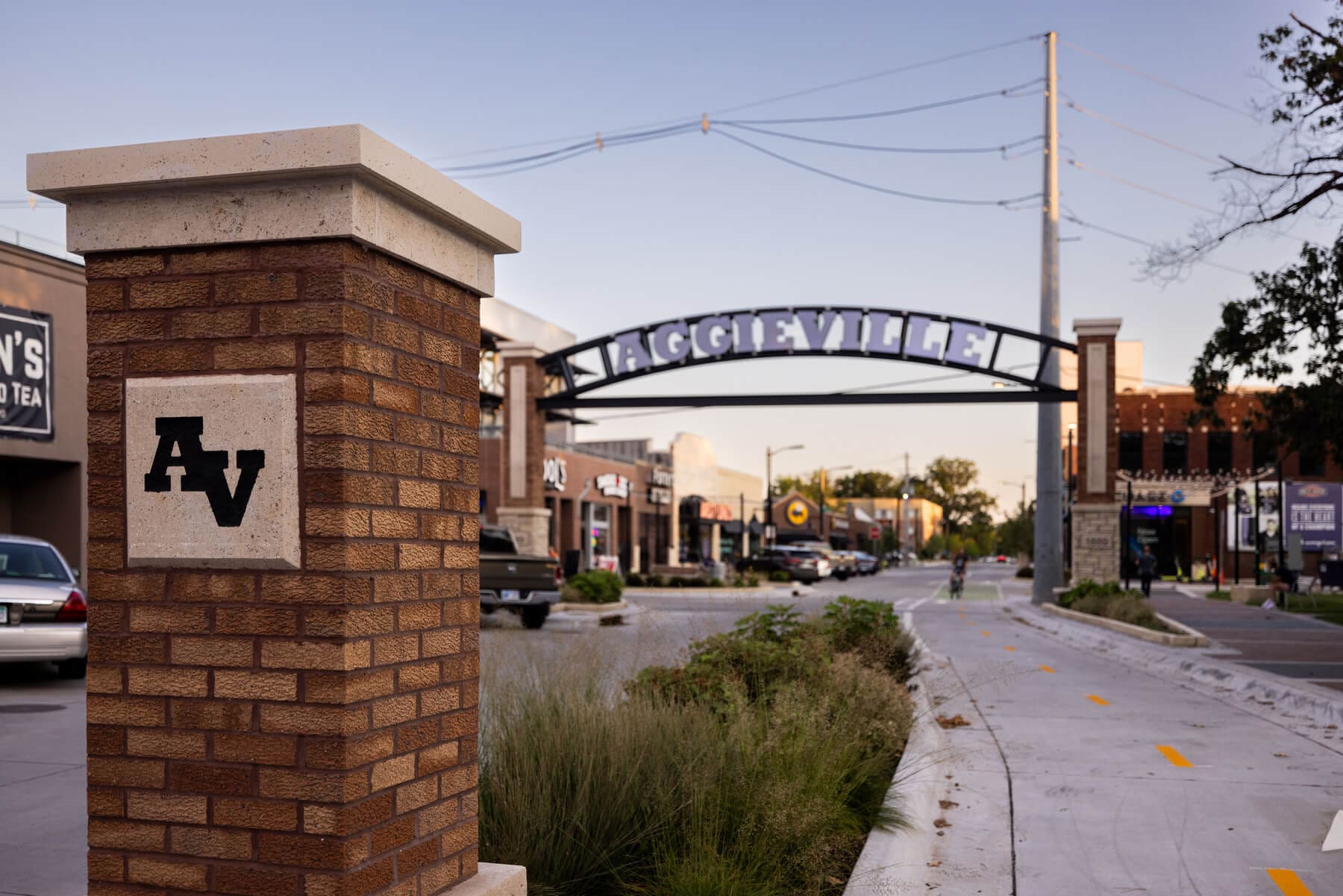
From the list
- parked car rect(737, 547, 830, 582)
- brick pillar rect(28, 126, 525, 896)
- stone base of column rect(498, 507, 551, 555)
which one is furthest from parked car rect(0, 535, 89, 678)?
parked car rect(737, 547, 830, 582)

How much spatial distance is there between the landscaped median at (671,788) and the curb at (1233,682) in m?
5.48

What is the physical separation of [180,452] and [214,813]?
999mm

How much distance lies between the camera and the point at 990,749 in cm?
911

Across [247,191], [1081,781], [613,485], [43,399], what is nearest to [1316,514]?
[613,485]

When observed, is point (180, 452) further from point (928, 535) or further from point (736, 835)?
point (928, 535)

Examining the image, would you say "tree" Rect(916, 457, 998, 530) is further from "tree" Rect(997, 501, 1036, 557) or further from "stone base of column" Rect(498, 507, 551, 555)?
"stone base of column" Rect(498, 507, 551, 555)

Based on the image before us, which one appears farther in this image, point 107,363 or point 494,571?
point 494,571

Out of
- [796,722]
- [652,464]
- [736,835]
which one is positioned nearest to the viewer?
[736,835]

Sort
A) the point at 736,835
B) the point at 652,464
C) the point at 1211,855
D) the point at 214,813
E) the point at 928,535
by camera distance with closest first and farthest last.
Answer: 1. the point at 214,813
2. the point at 736,835
3. the point at 1211,855
4. the point at 652,464
5. the point at 928,535

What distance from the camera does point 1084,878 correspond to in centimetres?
567

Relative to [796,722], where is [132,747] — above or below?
above

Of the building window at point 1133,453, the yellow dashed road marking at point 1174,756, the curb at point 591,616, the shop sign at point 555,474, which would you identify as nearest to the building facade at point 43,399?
the curb at point 591,616

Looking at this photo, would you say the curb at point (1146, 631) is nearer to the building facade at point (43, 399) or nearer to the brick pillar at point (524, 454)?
the brick pillar at point (524, 454)

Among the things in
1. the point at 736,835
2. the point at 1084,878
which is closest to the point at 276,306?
the point at 736,835
